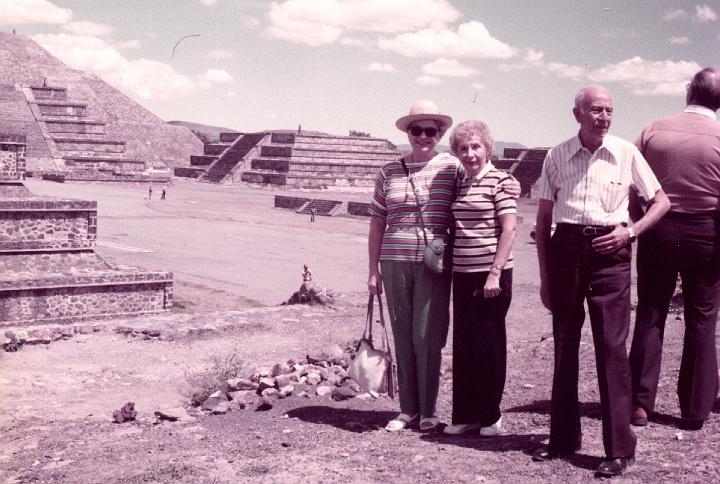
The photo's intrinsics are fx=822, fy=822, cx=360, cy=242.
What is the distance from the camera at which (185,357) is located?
319 inches

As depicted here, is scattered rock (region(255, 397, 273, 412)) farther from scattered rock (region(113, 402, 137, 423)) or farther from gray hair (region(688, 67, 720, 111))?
gray hair (region(688, 67, 720, 111))

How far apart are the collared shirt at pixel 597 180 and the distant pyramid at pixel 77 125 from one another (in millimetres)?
39892

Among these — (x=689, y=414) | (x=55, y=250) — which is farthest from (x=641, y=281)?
(x=55, y=250)

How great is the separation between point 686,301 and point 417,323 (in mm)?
1482

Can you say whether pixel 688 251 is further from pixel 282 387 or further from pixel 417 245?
pixel 282 387

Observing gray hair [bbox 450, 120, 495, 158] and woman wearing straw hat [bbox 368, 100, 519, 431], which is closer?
gray hair [bbox 450, 120, 495, 158]

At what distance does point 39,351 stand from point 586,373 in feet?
17.4

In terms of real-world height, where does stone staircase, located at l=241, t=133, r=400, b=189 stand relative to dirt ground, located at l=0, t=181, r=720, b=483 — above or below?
above

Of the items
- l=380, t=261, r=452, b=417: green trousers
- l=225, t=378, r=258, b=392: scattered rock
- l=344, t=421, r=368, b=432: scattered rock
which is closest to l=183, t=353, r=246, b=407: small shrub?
l=225, t=378, r=258, b=392: scattered rock

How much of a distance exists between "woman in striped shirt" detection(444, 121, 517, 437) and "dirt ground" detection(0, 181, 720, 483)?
13.0 inches

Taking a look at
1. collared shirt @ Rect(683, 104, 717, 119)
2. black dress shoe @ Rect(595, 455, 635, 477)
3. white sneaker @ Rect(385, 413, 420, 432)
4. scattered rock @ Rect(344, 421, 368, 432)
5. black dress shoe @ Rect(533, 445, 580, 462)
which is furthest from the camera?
scattered rock @ Rect(344, 421, 368, 432)

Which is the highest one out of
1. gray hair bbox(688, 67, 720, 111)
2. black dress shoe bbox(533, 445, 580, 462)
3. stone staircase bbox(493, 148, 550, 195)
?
stone staircase bbox(493, 148, 550, 195)

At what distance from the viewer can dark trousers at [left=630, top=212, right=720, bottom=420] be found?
14.1 ft

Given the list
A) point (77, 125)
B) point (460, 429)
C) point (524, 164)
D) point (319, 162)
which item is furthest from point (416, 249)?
point (77, 125)
